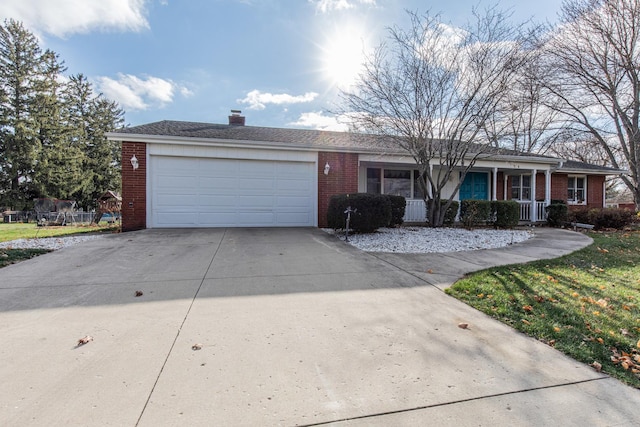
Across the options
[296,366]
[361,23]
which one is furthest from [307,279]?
[361,23]

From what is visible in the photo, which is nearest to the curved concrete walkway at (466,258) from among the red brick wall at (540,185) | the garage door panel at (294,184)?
the garage door panel at (294,184)

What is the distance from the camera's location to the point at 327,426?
1763mm

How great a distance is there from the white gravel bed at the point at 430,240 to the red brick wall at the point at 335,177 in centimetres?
181

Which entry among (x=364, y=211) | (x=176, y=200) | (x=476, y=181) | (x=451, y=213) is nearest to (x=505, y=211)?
(x=451, y=213)

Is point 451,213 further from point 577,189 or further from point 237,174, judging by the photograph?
point 577,189

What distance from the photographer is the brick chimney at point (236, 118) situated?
14039 mm

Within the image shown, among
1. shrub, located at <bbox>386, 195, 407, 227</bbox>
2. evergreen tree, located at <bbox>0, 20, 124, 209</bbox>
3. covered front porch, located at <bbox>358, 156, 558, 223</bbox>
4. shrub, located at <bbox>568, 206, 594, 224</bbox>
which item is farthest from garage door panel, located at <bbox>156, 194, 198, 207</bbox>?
evergreen tree, located at <bbox>0, 20, 124, 209</bbox>

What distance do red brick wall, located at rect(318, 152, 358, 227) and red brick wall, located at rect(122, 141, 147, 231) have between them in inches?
224

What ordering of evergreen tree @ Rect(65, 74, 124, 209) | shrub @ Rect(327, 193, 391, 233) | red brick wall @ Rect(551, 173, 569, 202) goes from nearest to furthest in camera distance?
shrub @ Rect(327, 193, 391, 233), red brick wall @ Rect(551, 173, 569, 202), evergreen tree @ Rect(65, 74, 124, 209)

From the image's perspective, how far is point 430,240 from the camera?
8062 millimetres

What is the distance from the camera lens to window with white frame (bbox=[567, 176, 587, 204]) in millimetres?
16250

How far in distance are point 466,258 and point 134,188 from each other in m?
9.54

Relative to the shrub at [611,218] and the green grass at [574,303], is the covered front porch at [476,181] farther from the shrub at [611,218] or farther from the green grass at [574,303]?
the green grass at [574,303]

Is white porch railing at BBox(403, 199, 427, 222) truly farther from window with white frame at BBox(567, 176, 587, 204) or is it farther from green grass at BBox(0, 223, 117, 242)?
green grass at BBox(0, 223, 117, 242)
